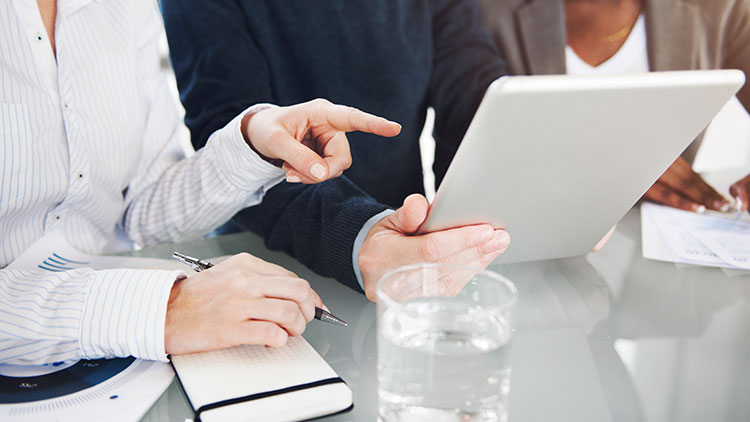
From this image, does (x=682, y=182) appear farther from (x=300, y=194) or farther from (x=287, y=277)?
(x=287, y=277)

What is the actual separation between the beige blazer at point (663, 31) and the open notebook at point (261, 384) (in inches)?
43.9

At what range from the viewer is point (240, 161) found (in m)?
0.86

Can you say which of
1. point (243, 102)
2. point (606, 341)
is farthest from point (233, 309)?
point (243, 102)

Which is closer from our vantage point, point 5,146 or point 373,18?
point 5,146

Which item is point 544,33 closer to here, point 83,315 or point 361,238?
point 361,238

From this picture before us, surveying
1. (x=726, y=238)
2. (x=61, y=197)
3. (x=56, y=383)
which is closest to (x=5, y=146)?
(x=61, y=197)

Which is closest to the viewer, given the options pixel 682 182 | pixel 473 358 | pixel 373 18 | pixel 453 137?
pixel 473 358

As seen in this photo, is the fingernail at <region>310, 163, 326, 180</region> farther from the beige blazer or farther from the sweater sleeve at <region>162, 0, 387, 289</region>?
the beige blazer

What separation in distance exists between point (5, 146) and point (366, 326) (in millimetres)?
542

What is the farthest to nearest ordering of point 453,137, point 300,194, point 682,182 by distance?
1. point 453,137
2. point 682,182
3. point 300,194

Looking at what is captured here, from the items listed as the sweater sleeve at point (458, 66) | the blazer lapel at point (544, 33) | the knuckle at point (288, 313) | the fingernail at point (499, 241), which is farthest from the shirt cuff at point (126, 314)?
the blazer lapel at point (544, 33)

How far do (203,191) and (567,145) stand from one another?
583 mm

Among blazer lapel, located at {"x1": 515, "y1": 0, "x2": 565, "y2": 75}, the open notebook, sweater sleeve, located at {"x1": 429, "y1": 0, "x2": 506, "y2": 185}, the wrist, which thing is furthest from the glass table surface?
blazer lapel, located at {"x1": 515, "y1": 0, "x2": 565, "y2": 75}

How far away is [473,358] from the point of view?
1.46 ft
